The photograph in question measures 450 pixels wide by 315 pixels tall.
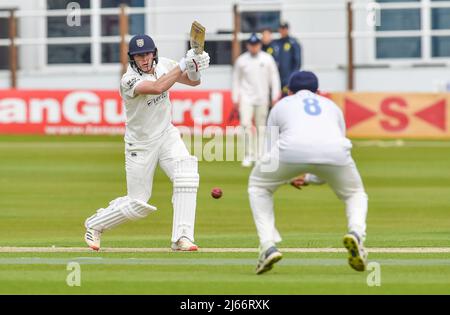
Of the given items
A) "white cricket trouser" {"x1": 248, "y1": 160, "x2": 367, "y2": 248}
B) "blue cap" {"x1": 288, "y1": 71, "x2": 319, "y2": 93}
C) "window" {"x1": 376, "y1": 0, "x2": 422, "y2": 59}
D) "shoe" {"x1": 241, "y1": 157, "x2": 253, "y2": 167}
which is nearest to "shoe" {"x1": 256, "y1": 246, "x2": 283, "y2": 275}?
"white cricket trouser" {"x1": 248, "y1": 160, "x2": 367, "y2": 248}

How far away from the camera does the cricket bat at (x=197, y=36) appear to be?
11664 millimetres

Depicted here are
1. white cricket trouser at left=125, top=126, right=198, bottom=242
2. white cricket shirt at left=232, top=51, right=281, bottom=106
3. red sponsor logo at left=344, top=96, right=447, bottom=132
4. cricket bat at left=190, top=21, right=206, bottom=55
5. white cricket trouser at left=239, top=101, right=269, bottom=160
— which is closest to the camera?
cricket bat at left=190, top=21, right=206, bottom=55

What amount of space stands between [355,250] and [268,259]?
64 cm

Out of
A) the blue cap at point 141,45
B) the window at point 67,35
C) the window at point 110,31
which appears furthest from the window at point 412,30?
the blue cap at point 141,45

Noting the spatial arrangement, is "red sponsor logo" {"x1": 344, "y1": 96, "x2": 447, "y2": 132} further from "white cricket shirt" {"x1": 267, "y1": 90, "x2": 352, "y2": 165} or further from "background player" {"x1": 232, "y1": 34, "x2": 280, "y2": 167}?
"white cricket shirt" {"x1": 267, "y1": 90, "x2": 352, "y2": 165}

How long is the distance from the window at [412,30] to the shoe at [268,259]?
21509 millimetres

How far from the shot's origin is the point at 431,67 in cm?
3038

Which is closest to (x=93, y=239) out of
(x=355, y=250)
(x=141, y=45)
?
(x=141, y=45)

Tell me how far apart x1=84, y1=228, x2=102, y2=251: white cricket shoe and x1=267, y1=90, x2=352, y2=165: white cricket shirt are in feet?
8.18

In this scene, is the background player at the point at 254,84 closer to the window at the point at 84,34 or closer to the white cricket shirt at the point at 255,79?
the white cricket shirt at the point at 255,79

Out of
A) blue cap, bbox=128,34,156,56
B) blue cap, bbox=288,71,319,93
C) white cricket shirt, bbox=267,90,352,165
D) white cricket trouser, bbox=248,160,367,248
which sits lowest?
white cricket trouser, bbox=248,160,367,248

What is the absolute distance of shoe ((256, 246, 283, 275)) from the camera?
10.2 meters

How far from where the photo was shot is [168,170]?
12.5 meters

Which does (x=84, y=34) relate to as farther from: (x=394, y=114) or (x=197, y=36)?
(x=197, y=36)
